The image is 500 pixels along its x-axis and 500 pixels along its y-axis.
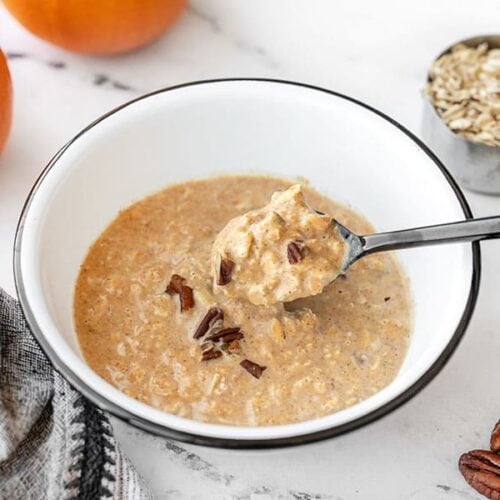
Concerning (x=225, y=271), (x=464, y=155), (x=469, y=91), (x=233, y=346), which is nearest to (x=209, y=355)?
(x=233, y=346)

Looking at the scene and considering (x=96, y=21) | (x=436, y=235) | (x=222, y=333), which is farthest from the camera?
(x=96, y=21)

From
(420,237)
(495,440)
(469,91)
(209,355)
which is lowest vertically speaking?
(209,355)

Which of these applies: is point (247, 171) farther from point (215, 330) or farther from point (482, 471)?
point (482, 471)

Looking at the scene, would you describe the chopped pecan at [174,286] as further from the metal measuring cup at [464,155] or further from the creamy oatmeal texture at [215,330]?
the metal measuring cup at [464,155]

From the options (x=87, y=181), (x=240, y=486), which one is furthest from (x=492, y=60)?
(x=240, y=486)

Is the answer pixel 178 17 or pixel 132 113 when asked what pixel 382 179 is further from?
pixel 178 17

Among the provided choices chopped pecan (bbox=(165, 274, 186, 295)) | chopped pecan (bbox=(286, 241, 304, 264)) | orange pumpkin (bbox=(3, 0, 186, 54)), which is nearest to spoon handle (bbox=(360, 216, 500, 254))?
chopped pecan (bbox=(286, 241, 304, 264))

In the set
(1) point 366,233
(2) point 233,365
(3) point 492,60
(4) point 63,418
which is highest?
(3) point 492,60
